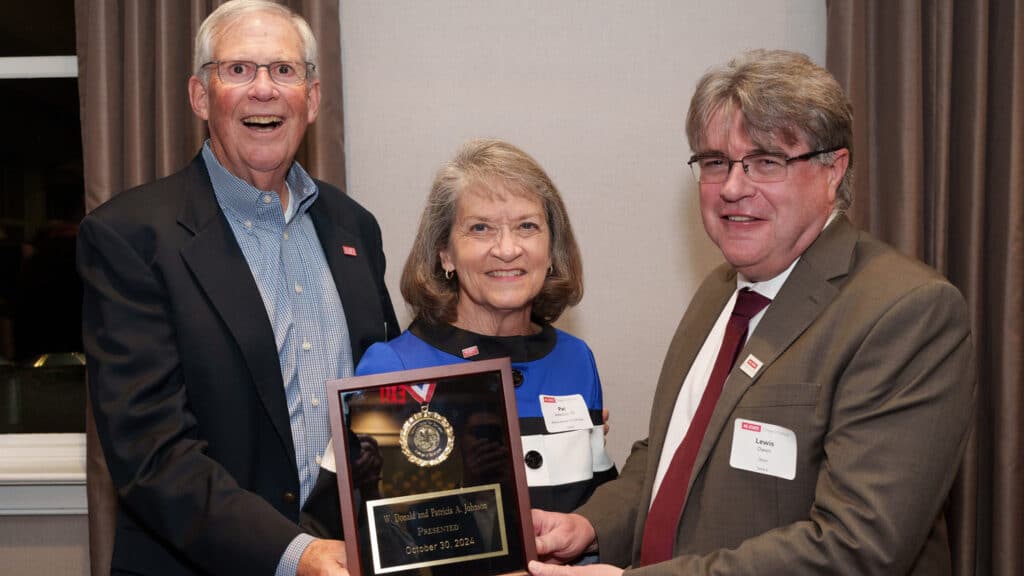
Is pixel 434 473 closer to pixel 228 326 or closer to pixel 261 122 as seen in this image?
pixel 228 326

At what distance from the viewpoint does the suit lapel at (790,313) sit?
1.81m

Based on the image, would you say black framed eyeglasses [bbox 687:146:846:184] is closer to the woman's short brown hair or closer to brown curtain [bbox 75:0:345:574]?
the woman's short brown hair

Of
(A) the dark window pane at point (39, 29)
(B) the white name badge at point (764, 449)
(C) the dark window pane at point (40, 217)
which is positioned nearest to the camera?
(B) the white name badge at point (764, 449)

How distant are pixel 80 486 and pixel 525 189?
2474mm

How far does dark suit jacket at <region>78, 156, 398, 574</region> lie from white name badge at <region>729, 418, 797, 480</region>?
101 cm

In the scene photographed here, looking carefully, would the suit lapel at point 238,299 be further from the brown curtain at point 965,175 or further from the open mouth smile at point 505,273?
the brown curtain at point 965,175

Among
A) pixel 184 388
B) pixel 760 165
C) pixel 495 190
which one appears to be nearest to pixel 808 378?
pixel 760 165

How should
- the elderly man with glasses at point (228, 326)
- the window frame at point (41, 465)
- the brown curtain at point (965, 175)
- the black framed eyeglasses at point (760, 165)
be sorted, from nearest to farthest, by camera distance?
the black framed eyeglasses at point (760, 165) < the elderly man with glasses at point (228, 326) < the brown curtain at point (965, 175) < the window frame at point (41, 465)

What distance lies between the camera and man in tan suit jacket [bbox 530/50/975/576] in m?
1.65

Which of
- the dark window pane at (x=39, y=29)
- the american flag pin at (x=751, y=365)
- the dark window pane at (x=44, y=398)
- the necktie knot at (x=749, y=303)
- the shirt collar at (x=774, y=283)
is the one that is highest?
the dark window pane at (x=39, y=29)

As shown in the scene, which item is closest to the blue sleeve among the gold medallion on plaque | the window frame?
the gold medallion on plaque

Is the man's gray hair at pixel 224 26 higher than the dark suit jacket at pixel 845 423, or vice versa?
the man's gray hair at pixel 224 26

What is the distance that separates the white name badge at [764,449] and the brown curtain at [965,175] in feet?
6.15

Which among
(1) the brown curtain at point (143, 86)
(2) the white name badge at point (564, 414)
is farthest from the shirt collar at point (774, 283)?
(1) the brown curtain at point (143, 86)
